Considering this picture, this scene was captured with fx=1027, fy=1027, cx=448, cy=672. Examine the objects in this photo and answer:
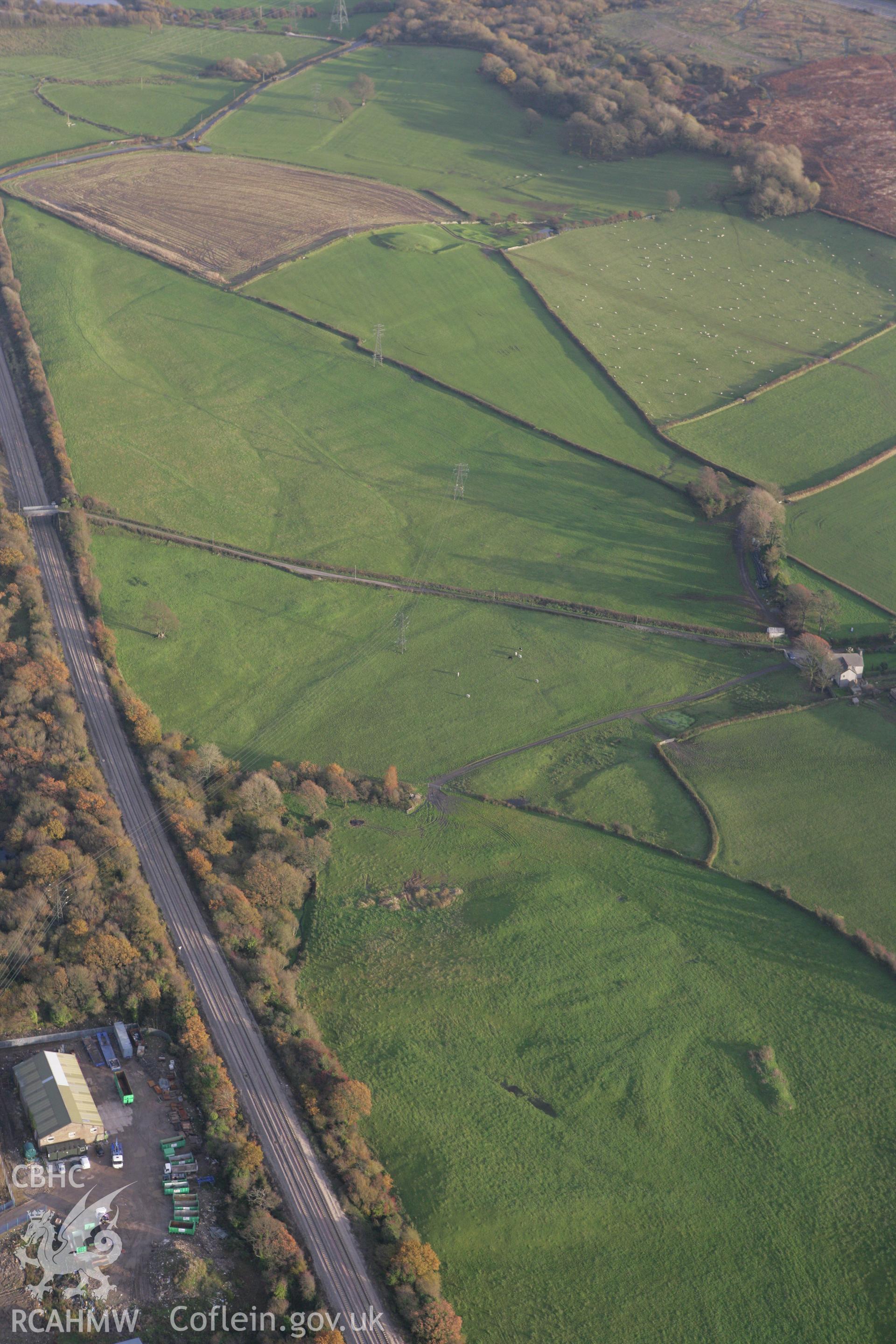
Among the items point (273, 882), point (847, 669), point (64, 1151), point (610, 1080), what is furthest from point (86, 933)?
point (847, 669)

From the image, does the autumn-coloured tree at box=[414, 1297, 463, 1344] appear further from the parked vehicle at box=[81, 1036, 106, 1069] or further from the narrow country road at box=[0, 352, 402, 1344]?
the parked vehicle at box=[81, 1036, 106, 1069]

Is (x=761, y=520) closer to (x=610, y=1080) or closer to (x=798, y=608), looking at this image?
(x=798, y=608)

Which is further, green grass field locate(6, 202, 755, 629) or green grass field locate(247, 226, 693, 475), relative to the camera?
green grass field locate(247, 226, 693, 475)

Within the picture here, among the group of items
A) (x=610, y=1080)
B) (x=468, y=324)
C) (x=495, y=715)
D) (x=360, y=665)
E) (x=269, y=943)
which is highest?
(x=468, y=324)

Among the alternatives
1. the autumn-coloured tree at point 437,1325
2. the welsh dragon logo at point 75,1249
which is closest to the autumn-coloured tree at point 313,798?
the welsh dragon logo at point 75,1249

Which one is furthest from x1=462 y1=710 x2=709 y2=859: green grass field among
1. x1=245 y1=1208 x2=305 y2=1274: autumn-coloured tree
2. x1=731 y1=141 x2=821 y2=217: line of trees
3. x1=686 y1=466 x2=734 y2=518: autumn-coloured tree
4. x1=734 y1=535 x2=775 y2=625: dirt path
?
x1=731 y1=141 x2=821 y2=217: line of trees

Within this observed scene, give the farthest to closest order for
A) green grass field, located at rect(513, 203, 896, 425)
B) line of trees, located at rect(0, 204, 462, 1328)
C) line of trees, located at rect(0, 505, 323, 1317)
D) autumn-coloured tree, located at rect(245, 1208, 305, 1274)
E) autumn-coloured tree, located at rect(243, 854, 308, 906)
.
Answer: green grass field, located at rect(513, 203, 896, 425) → autumn-coloured tree, located at rect(243, 854, 308, 906) → line of trees, located at rect(0, 505, 323, 1317) → line of trees, located at rect(0, 204, 462, 1328) → autumn-coloured tree, located at rect(245, 1208, 305, 1274)

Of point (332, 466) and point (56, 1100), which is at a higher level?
point (332, 466)
